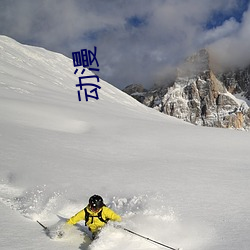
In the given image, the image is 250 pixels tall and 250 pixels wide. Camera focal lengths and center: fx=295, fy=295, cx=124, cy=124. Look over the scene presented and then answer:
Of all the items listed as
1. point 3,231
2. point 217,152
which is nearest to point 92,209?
point 3,231

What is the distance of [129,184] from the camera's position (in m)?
7.96

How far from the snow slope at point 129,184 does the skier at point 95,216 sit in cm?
23

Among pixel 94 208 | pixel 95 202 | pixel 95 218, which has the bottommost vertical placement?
pixel 95 218

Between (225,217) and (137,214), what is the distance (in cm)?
177

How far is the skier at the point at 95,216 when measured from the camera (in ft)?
18.3

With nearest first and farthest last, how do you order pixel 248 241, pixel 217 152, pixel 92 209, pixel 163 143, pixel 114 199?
1. pixel 248 241
2. pixel 92 209
3. pixel 114 199
4. pixel 217 152
5. pixel 163 143

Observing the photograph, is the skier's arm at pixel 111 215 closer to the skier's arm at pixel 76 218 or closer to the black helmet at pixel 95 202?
the black helmet at pixel 95 202

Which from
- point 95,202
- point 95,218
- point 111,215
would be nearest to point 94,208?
point 95,202

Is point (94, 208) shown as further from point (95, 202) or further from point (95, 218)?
point (95, 218)

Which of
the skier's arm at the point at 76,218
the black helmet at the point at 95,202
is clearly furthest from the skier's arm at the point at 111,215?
the skier's arm at the point at 76,218

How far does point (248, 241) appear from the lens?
4.79 m

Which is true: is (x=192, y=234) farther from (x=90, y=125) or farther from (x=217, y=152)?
(x=90, y=125)

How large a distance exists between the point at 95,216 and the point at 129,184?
239cm

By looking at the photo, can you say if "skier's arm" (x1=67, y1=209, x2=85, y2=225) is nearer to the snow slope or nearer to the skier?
the skier
